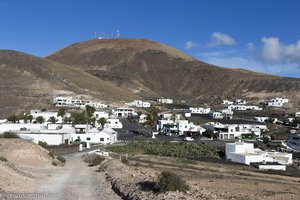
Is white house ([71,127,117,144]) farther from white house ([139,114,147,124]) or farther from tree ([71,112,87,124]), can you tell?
white house ([139,114,147,124])

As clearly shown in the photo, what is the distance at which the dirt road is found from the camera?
2327 cm

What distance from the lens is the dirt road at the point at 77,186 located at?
2327 cm

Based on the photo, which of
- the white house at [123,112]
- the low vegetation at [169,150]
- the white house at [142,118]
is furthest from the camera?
the white house at [123,112]

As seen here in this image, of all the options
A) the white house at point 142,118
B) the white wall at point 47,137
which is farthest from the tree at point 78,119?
the white wall at point 47,137

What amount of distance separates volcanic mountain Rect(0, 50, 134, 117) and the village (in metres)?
7.94

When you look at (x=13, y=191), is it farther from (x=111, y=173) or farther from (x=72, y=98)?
(x=72, y=98)

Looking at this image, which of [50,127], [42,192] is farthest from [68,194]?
[50,127]

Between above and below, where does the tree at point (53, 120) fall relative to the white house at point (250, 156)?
above

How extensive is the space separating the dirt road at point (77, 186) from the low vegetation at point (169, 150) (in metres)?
23.4

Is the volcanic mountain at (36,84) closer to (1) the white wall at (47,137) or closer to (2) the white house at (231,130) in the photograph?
(2) the white house at (231,130)

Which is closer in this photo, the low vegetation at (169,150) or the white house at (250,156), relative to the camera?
the white house at (250,156)

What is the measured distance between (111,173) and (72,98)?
97.7m

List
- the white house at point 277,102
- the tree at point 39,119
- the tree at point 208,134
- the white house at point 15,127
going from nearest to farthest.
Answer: the white house at point 15,127, the tree at point 39,119, the tree at point 208,134, the white house at point 277,102

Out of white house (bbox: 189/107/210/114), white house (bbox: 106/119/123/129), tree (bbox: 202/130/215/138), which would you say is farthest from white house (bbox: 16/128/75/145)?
white house (bbox: 189/107/210/114)
